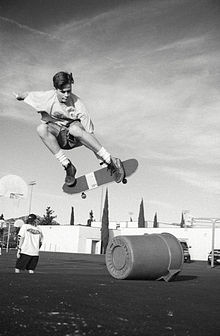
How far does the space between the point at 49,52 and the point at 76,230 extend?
54066 mm

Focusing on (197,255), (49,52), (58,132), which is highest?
(49,52)

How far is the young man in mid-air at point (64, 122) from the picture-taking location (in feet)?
16.1

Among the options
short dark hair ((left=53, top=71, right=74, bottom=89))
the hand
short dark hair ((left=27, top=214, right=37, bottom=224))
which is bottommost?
short dark hair ((left=27, top=214, right=37, bottom=224))

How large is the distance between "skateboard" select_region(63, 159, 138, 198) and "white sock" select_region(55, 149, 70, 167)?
30cm

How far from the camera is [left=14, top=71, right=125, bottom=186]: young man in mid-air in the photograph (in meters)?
4.89

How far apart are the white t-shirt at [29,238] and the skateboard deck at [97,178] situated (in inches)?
198

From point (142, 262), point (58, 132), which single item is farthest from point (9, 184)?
point (142, 262)

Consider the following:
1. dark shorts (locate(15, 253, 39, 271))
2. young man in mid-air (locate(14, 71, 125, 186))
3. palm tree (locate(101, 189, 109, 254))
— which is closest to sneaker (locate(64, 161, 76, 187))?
young man in mid-air (locate(14, 71, 125, 186))

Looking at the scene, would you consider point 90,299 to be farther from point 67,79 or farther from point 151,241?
point 151,241

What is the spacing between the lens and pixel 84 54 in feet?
17.9

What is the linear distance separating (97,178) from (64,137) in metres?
0.73

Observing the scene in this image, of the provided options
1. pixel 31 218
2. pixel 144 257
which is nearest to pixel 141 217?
pixel 144 257

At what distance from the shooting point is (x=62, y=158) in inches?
215

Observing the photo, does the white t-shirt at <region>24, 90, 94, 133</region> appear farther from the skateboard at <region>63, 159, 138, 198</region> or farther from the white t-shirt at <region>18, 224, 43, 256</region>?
the white t-shirt at <region>18, 224, 43, 256</region>
